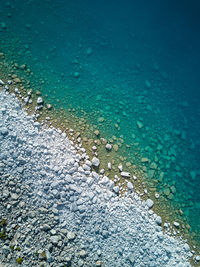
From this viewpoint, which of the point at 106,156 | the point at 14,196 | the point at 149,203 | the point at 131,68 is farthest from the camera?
the point at 131,68

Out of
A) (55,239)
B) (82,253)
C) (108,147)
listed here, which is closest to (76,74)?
(108,147)

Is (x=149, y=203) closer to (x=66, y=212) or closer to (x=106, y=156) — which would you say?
(x=106, y=156)

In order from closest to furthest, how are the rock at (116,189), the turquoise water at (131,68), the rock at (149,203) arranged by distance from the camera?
the rock at (116,189)
the rock at (149,203)
the turquoise water at (131,68)

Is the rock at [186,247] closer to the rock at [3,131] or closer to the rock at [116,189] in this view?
the rock at [116,189]

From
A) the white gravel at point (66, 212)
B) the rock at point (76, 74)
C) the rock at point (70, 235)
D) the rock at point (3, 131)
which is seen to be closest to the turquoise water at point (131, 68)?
the rock at point (76, 74)

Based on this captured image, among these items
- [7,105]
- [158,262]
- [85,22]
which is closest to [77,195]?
[158,262]

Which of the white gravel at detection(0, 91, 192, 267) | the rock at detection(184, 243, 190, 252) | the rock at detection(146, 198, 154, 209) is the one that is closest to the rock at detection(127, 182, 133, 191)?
the white gravel at detection(0, 91, 192, 267)
